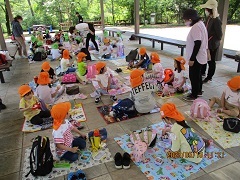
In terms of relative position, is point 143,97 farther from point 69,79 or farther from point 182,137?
point 69,79

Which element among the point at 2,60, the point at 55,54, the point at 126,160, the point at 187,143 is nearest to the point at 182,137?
the point at 187,143

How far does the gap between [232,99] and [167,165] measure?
1.79m

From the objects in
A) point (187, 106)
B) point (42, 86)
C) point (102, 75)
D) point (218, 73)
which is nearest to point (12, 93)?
point (42, 86)

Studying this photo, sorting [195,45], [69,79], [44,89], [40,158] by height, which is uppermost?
[195,45]

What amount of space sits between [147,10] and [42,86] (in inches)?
912

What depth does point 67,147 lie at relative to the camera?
270 centimetres

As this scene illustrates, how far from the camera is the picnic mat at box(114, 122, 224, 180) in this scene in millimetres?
2541

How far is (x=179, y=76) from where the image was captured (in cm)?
474

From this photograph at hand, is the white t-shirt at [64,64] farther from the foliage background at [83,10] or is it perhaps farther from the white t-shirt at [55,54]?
the foliage background at [83,10]

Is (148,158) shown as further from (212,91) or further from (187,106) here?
(212,91)

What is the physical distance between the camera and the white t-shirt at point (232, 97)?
3.55m

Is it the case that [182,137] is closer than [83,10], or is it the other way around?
[182,137]

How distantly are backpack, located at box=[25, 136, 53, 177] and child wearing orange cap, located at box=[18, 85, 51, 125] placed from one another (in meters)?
1.24

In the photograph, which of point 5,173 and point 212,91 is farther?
point 212,91
